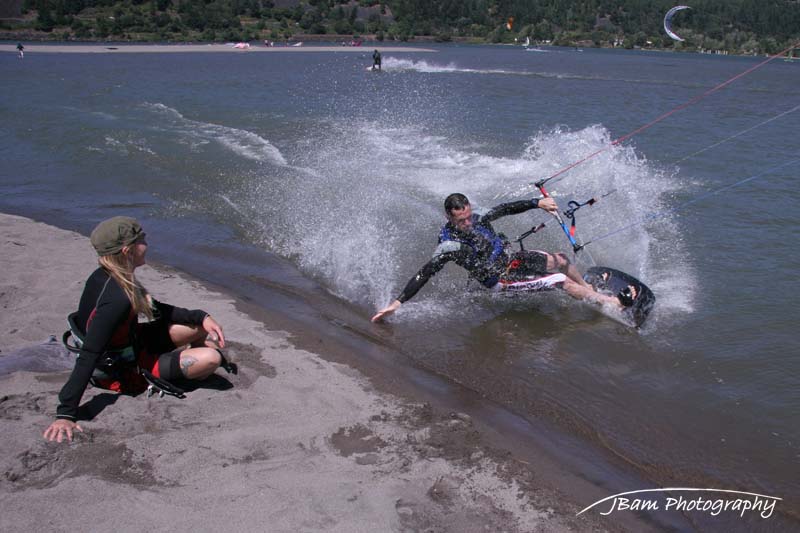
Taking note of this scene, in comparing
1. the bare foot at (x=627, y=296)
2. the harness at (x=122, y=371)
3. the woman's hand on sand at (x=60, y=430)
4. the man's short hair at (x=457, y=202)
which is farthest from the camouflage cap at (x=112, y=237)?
the bare foot at (x=627, y=296)

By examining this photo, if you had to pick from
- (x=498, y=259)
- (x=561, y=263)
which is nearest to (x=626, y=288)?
(x=561, y=263)

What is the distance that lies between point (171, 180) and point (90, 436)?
9451mm

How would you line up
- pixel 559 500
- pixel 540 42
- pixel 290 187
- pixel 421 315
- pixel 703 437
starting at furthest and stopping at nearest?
1. pixel 540 42
2. pixel 290 187
3. pixel 421 315
4. pixel 703 437
5. pixel 559 500

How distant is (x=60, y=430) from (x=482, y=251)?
4.45 m

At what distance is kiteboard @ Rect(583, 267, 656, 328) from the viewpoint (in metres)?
6.93

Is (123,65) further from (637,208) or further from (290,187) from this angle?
(637,208)

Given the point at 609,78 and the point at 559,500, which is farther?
the point at 609,78

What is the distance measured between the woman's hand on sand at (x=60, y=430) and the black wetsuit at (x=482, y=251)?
3.75 m

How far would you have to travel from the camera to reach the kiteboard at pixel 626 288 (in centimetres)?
693

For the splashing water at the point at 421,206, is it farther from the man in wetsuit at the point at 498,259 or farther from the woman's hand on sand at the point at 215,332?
the woman's hand on sand at the point at 215,332

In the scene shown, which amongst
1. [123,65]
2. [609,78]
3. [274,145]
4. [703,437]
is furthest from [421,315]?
[123,65]

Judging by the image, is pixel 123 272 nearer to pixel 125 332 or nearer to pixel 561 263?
pixel 125 332

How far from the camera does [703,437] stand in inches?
199

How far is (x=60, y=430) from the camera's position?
403 cm
